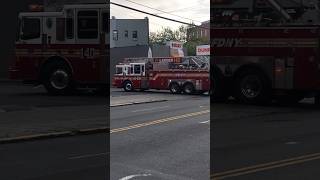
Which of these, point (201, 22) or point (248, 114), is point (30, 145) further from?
point (201, 22)

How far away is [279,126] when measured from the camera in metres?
3.88

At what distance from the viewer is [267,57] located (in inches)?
132

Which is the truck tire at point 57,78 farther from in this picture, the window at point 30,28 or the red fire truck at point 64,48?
the window at point 30,28

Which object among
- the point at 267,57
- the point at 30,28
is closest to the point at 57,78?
the point at 30,28

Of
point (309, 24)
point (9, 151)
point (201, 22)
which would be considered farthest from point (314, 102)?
point (9, 151)

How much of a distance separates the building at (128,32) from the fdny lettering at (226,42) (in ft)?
1.41

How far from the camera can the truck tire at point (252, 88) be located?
134 inches

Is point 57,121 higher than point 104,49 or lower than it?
lower

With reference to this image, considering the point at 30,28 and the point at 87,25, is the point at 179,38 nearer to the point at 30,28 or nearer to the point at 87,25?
the point at 87,25

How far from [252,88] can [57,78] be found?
1147mm

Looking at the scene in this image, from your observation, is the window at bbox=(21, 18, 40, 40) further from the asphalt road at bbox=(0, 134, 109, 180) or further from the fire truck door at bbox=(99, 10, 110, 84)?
the asphalt road at bbox=(0, 134, 109, 180)

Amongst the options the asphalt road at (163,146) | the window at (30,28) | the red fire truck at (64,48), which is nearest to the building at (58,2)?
the red fire truck at (64,48)

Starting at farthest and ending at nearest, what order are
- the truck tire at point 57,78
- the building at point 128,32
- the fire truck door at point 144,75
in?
the fire truck door at point 144,75 → the truck tire at point 57,78 → the building at point 128,32

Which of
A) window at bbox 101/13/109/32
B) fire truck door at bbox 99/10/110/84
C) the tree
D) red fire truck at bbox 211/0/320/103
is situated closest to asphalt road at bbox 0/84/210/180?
fire truck door at bbox 99/10/110/84
